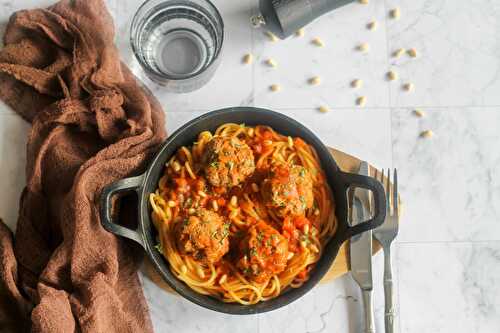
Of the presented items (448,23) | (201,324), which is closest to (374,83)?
(448,23)

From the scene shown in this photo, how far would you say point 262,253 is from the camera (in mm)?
2771

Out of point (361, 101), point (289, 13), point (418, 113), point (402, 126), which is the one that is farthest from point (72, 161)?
point (418, 113)

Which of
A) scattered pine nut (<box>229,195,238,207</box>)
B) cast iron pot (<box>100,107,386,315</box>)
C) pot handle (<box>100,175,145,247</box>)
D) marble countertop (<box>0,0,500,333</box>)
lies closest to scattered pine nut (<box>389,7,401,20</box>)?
marble countertop (<box>0,0,500,333</box>)

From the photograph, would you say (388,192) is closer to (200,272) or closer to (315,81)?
(315,81)

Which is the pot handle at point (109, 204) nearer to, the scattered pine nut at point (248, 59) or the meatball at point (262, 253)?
the meatball at point (262, 253)

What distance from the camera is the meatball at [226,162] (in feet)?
9.37

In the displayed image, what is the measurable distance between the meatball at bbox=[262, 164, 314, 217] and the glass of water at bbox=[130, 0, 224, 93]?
2.47 feet

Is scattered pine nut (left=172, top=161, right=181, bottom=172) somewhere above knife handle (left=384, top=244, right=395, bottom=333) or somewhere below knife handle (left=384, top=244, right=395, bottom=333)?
above

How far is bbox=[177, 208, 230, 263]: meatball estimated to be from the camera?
2.75 m

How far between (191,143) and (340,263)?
1.03 metres

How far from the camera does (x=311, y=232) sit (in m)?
2.96

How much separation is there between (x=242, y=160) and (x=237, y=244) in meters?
0.43

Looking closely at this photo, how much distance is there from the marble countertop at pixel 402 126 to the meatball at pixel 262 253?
1.79 feet

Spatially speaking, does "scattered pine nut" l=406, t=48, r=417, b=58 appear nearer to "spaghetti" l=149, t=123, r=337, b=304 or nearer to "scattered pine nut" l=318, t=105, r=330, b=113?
"scattered pine nut" l=318, t=105, r=330, b=113
